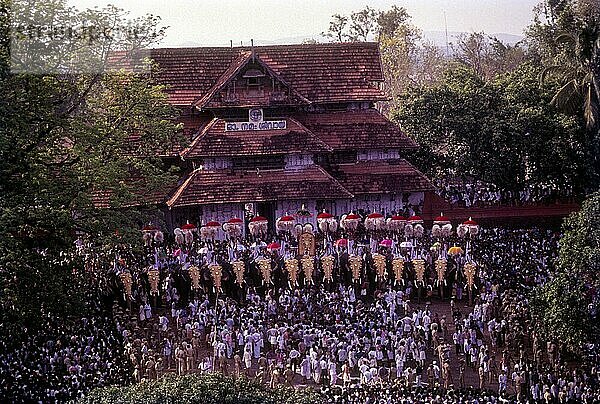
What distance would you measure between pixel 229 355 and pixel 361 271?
5.74 m

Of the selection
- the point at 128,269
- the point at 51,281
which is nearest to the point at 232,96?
the point at 128,269

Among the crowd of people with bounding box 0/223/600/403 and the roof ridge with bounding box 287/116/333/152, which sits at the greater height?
the roof ridge with bounding box 287/116/333/152

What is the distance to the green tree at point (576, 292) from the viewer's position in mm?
22141

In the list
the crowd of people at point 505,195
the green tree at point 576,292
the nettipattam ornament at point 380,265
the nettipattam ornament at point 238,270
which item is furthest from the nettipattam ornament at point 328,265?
the crowd of people at point 505,195

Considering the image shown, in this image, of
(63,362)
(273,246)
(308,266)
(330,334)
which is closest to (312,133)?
(273,246)

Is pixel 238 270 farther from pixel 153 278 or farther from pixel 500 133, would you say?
pixel 500 133

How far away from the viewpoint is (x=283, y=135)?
32.2 meters

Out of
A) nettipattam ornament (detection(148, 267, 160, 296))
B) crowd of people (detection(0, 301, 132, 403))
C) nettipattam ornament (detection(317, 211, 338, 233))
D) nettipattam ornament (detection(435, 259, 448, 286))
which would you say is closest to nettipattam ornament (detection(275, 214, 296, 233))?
nettipattam ornament (detection(317, 211, 338, 233))

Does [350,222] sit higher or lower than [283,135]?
lower

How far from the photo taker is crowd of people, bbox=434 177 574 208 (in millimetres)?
34594

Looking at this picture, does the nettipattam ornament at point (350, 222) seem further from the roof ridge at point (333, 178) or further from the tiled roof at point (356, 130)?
the tiled roof at point (356, 130)

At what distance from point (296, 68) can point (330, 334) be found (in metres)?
14.2

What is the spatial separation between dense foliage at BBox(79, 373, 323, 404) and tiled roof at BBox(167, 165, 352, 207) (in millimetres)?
13438

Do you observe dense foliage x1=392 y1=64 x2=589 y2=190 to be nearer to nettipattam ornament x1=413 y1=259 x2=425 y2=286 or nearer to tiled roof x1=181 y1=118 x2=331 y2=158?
tiled roof x1=181 y1=118 x2=331 y2=158
